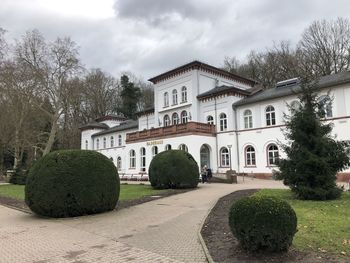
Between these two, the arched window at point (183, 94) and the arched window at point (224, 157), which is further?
the arched window at point (183, 94)

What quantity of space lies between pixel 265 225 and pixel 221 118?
34.1 metres

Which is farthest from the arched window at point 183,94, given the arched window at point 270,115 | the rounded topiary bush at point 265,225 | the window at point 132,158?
the rounded topiary bush at point 265,225

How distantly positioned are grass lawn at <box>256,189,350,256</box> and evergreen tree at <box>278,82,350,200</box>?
3.26ft

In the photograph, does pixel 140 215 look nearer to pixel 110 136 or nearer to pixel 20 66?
pixel 20 66

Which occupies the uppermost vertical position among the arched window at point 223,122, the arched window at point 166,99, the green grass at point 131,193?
the arched window at point 166,99

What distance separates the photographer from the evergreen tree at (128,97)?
75.4 m

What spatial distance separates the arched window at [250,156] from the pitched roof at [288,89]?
4.63 meters

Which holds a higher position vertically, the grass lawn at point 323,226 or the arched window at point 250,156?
the arched window at point 250,156

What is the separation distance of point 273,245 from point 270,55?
172ft

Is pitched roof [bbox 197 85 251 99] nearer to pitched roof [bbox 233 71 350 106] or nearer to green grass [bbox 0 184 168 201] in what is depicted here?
pitched roof [bbox 233 71 350 106]

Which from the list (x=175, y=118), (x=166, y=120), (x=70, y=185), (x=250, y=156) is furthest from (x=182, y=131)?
(x=70, y=185)

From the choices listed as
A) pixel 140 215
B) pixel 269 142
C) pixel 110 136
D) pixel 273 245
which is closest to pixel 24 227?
pixel 140 215

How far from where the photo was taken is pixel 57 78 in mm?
46312

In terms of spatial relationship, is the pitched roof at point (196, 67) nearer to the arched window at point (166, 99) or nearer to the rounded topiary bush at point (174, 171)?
the arched window at point (166, 99)
